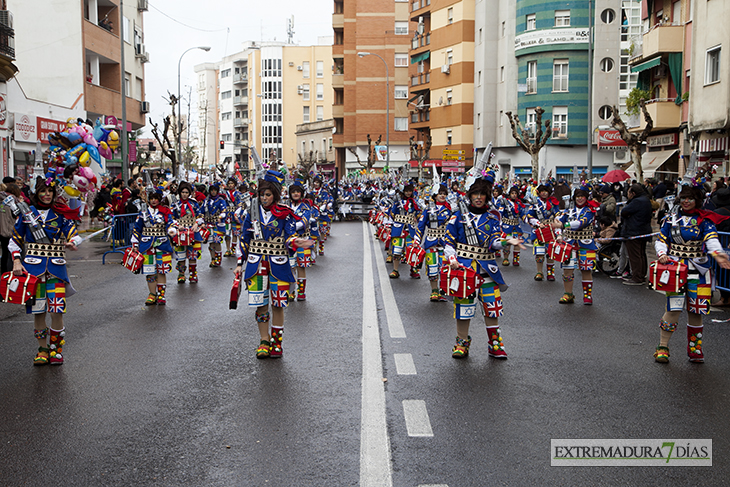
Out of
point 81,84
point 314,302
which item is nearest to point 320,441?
point 314,302

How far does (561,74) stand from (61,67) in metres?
29.9

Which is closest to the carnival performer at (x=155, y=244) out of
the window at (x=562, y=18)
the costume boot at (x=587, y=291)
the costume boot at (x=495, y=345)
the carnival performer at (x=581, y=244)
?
the costume boot at (x=495, y=345)

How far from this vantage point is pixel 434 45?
62062 millimetres

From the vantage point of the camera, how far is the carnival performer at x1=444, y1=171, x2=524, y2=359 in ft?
24.7

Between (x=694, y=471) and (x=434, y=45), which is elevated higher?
(x=434, y=45)

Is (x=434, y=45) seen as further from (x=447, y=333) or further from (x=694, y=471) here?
(x=694, y=471)

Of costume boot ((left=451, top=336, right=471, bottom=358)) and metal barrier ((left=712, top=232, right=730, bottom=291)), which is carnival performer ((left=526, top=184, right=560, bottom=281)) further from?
costume boot ((left=451, top=336, right=471, bottom=358))

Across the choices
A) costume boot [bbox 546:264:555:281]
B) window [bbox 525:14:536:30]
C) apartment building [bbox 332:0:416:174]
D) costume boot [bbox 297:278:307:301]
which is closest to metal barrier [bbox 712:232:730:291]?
costume boot [bbox 546:264:555:281]

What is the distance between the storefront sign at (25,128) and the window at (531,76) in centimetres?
3184

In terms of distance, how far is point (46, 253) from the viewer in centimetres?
750

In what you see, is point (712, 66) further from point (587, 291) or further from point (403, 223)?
point (587, 291)

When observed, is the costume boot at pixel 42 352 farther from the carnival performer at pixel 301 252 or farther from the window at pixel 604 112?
the window at pixel 604 112

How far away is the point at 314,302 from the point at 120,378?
479cm

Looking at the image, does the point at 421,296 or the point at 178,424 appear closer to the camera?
the point at 178,424
